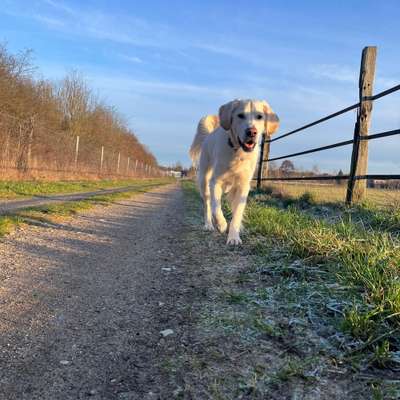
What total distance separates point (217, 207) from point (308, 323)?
2.65 m

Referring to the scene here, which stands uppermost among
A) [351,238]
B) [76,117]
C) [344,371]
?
[76,117]

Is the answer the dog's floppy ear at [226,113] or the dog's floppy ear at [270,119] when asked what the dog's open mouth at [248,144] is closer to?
the dog's floppy ear at [226,113]

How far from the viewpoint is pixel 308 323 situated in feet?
6.36

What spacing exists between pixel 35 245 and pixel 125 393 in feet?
9.02

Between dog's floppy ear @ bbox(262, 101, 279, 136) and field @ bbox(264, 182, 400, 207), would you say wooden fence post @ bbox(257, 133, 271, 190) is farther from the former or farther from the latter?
dog's floppy ear @ bbox(262, 101, 279, 136)

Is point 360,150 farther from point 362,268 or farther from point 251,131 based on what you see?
point 362,268

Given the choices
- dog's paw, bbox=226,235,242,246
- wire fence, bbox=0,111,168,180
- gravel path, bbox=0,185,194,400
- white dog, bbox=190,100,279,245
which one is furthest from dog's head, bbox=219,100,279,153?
wire fence, bbox=0,111,168,180

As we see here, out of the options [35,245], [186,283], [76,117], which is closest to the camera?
[186,283]

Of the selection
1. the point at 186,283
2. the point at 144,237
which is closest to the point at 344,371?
the point at 186,283

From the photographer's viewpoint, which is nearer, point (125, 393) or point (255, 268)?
point (125, 393)

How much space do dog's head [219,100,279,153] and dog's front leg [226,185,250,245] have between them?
0.51m

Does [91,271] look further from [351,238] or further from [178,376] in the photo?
[351,238]

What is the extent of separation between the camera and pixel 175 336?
1.90 metres

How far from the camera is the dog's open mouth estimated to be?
14.0 feet
